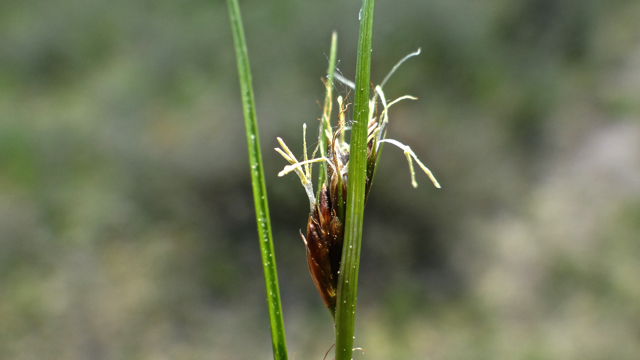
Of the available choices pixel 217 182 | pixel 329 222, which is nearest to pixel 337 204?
pixel 329 222

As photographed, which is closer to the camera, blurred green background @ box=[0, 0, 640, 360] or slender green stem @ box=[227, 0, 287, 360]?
slender green stem @ box=[227, 0, 287, 360]

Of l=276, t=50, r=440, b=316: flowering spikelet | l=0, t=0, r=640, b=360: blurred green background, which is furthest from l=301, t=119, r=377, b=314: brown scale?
l=0, t=0, r=640, b=360: blurred green background

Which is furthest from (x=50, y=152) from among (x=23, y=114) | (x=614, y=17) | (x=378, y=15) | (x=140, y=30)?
(x=614, y=17)

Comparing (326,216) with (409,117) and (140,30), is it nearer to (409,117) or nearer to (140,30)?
(409,117)

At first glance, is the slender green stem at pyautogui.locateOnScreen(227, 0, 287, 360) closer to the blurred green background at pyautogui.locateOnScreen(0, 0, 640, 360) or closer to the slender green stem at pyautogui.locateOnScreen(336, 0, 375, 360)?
the slender green stem at pyautogui.locateOnScreen(336, 0, 375, 360)

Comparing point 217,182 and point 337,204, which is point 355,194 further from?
point 217,182

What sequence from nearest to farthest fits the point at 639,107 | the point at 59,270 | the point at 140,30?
the point at 59,270, the point at 140,30, the point at 639,107
